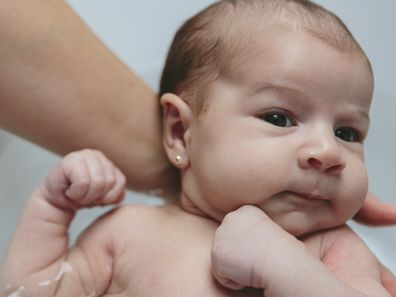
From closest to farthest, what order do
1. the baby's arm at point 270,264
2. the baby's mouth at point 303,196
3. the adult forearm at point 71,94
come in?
the baby's arm at point 270,264 → the baby's mouth at point 303,196 → the adult forearm at point 71,94

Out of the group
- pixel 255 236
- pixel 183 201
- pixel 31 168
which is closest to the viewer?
pixel 255 236

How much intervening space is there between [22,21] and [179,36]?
0.79 ft

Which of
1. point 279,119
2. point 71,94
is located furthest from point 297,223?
point 71,94

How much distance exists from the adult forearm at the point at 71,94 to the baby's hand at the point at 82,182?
8 cm

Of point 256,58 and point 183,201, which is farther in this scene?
point 183,201

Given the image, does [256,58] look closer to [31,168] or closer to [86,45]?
[86,45]

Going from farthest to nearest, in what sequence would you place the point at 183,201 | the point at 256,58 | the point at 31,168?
the point at 31,168 → the point at 183,201 → the point at 256,58

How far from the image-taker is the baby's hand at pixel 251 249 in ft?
2.29

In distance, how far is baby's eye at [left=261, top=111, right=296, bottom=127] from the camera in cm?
81

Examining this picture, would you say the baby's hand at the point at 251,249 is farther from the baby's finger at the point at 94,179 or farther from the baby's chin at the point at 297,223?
the baby's finger at the point at 94,179

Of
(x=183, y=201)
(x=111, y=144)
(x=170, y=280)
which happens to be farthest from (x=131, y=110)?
(x=170, y=280)

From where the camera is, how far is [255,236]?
72 centimetres

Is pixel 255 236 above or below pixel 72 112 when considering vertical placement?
below

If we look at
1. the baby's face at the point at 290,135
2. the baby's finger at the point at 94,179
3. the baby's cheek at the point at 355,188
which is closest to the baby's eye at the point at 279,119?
the baby's face at the point at 290,135
